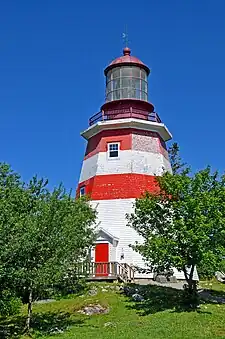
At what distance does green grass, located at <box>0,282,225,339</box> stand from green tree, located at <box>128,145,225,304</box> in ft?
6.13

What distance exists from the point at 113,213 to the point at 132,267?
3756mm

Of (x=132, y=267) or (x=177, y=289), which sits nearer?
(x=177, y=289)

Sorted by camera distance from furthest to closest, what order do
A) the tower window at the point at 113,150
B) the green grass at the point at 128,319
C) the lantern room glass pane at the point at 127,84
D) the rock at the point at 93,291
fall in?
the lantern room glass pane at the point at 127,84 → the tower window at the point at 113,150 → the rock at the point at 93,291 → the green grass at the point at 128,319

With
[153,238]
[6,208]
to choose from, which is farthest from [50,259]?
[153,238]

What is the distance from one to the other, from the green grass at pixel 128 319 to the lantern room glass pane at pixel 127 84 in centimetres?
1435

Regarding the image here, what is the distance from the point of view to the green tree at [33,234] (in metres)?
15.1

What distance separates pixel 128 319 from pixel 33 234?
6.11 metres

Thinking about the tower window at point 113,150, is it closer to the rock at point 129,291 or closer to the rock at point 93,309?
the rock at point 129,291

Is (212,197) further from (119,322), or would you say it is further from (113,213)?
(113,213)

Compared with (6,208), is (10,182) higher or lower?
higher

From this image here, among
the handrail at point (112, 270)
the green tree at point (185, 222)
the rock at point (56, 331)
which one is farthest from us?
the handrail at point (112, 270)

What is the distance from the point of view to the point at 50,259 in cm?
1672

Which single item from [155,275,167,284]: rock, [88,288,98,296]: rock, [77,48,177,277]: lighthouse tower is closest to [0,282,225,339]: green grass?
[88,288,98,296]: rock

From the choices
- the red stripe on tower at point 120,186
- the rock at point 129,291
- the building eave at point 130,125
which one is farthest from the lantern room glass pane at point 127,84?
the rock at point 129,291
